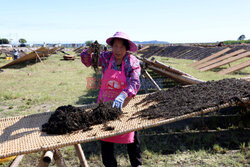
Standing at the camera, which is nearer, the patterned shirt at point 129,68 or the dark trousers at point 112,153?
the patterned shirt at point 129,68

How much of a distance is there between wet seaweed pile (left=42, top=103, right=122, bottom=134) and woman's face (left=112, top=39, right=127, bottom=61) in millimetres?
639

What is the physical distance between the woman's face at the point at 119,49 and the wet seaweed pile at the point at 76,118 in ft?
2.10

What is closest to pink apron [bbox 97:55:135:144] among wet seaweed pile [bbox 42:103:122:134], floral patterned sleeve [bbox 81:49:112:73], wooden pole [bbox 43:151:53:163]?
floral patterned sleeve [bbox 81:49:112:73]

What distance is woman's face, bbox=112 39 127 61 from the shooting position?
2721 millimetres

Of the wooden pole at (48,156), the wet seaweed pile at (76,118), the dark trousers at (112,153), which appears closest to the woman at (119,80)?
the dark trousers at (112,153)

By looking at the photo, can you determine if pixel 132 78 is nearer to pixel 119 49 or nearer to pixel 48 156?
pixel 119 49

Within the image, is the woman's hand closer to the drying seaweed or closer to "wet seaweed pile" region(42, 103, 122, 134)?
the drying seaweed

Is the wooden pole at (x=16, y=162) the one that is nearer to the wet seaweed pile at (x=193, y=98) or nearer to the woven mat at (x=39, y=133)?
the woven mat at (x=39, y=133)

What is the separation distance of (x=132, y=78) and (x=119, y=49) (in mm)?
412

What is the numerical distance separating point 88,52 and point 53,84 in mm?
7342

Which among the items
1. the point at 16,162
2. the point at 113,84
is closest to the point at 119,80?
the point at 113,84

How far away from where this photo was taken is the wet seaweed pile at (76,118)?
2.31m

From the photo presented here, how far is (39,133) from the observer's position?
2.32 metres

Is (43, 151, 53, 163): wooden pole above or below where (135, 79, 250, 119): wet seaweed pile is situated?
below
